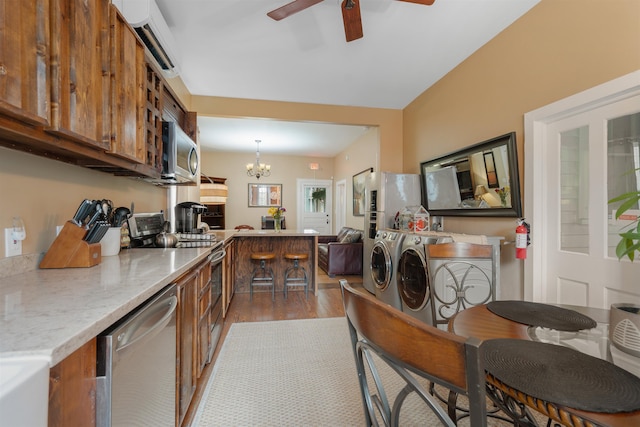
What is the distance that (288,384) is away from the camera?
194 centimetres

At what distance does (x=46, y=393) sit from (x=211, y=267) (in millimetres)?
1627

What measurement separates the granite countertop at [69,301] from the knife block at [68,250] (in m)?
0.03

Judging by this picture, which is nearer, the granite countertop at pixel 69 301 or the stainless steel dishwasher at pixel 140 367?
the granite countertop at pixel 69 301

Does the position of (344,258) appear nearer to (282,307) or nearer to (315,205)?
(282,307)

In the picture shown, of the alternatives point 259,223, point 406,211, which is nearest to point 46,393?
point 406,211

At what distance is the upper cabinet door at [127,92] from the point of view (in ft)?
4.58

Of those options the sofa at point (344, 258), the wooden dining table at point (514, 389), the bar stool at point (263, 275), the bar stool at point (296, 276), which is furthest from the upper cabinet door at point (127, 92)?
the sofa at point (344, 258)

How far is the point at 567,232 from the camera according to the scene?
6.98ft

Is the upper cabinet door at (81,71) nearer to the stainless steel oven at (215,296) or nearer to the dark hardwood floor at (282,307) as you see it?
the stainless steel oven at (215,296)

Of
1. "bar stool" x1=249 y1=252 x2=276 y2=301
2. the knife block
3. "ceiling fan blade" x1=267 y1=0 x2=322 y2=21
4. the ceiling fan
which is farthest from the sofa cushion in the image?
the knife block

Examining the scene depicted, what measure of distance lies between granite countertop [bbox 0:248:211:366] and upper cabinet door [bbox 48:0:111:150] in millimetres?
577

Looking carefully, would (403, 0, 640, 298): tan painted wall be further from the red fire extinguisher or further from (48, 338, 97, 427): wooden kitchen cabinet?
(48, 338, 97, 427): wooden kitchen cabinet

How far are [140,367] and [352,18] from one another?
239cm

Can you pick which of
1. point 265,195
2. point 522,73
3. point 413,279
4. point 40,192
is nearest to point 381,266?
point 413,279
